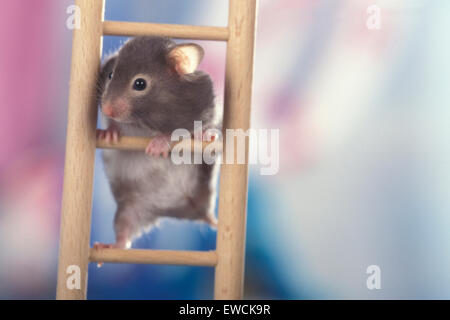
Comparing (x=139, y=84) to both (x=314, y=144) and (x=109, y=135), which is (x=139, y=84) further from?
(x=314, y=144)

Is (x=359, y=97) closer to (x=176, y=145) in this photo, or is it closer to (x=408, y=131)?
(x=408, y=131)

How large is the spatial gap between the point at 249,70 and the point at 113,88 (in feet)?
0.98

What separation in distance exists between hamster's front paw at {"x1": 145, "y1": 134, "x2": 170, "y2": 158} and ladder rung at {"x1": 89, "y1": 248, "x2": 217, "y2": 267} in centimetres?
20

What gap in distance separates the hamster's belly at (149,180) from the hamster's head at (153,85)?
150 mm

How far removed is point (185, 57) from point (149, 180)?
320 millimetres

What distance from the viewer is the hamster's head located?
131cm

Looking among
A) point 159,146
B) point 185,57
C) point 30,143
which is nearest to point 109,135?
point 159,146

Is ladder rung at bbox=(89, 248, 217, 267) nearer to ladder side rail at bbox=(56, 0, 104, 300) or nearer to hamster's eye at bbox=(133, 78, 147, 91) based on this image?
ladder side rail at bbox=(56, 0, 104, 300)

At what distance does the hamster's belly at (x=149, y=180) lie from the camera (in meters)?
1.48

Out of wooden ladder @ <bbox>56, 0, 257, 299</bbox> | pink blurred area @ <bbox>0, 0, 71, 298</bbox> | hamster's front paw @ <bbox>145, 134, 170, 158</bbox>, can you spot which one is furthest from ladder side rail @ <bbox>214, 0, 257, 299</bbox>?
pink blurred area @ <bbox>0, 0, 71, 298</bbox>

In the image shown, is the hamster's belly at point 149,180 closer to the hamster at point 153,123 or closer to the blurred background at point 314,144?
the hamster at point 153,123
